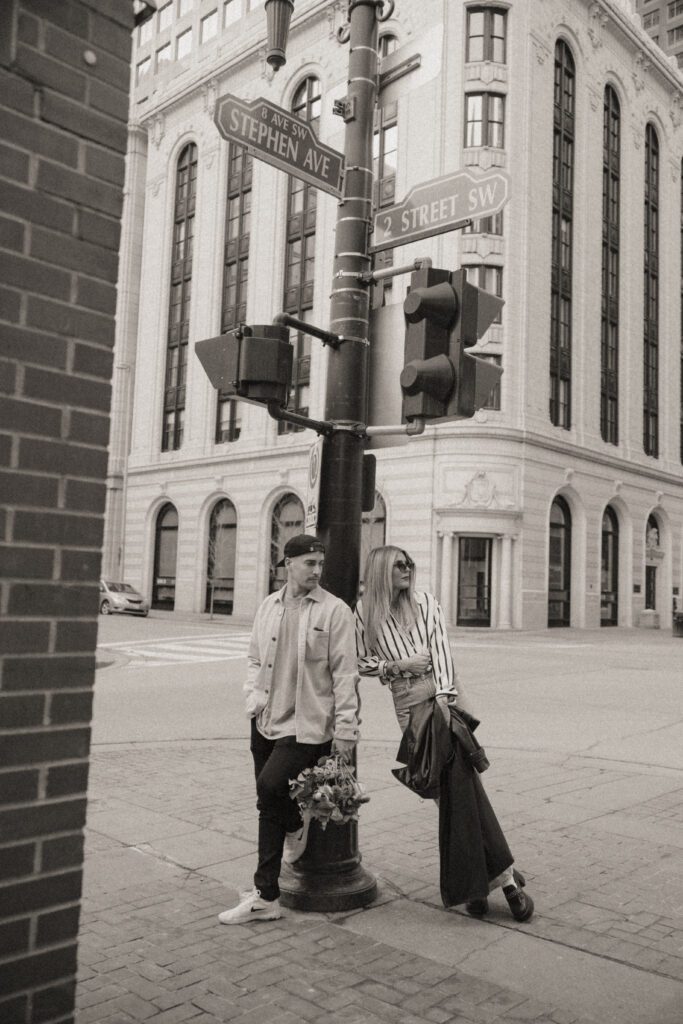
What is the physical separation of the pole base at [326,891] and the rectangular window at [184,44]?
162ft

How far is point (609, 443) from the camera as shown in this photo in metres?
38.5

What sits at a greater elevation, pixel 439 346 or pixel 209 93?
pixel 209 93

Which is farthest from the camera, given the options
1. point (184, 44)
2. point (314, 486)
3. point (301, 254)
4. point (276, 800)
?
point (184, 44)

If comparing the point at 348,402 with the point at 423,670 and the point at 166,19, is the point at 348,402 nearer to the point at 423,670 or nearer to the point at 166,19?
the point at 423,670

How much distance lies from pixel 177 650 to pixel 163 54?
3918 centimetres

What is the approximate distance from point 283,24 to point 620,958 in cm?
550

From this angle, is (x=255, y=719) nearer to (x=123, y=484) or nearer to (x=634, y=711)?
(x=634, y=711)

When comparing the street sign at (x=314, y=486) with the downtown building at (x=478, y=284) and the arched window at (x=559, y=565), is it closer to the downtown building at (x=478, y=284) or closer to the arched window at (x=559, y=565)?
the downtown building at (x=478, y=284)

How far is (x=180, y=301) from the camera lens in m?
44.6

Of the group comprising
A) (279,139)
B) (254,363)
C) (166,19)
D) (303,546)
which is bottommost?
(303,546)

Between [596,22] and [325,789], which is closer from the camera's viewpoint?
[325,789]

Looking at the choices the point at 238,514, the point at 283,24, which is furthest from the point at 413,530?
the point at 283,24

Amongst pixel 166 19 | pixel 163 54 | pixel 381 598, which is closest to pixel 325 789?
pixel 381 598

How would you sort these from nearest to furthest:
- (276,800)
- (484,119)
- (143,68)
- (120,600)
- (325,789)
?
1. (325,789)
2. (276,800)
3. (484,119)
4. (120,600)
5. (143,68)
